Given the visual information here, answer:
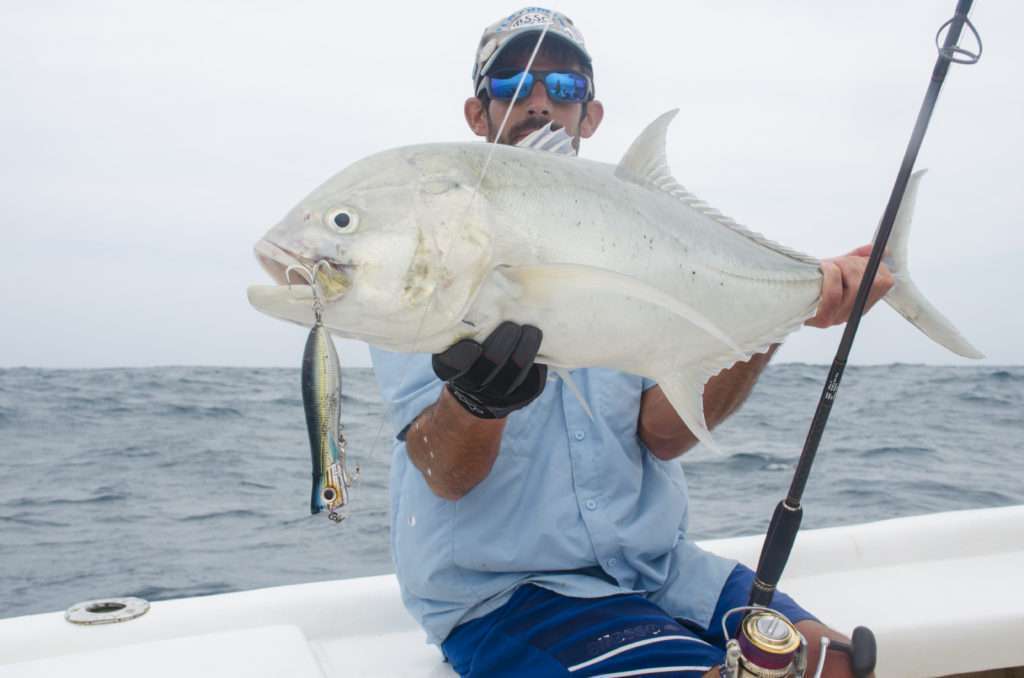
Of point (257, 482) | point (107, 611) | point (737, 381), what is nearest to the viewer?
point (737, 381)

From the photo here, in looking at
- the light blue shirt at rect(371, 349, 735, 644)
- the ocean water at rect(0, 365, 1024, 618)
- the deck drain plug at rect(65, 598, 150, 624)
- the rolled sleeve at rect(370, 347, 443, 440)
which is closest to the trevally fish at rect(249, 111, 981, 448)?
the ocean water at rect(0, 365, 1024, 618)

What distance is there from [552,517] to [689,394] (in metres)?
0.66

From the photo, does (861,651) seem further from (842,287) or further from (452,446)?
(452,446)

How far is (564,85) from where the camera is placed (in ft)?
8.79

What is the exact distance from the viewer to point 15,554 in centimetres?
580

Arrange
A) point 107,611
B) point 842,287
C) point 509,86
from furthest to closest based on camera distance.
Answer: point 107,611
point 509,86
point 842,287

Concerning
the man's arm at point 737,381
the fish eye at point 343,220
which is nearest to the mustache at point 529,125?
the man's arm at point 737,381

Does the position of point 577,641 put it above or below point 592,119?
below

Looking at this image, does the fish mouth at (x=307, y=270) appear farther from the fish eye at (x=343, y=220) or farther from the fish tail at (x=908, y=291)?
the fish tail at (x=908, y=291)

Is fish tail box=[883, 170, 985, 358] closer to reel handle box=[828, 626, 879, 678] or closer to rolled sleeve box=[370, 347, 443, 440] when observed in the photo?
reel handle box=[828, 626, 879, 678]

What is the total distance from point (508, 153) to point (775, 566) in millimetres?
1255

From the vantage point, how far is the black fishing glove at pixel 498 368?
1.71 meters

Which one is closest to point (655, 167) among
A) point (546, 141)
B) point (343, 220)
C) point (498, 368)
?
point (546, 141)

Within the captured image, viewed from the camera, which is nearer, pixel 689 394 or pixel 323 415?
pixel 323 415
